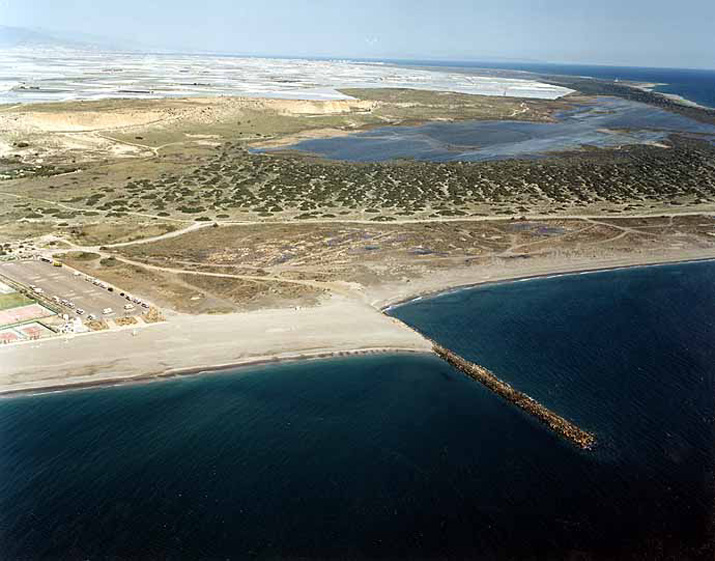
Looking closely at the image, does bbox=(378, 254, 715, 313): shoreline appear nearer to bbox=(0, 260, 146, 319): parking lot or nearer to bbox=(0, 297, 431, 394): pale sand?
bbox=(0, 297, 431, 394): pale sand

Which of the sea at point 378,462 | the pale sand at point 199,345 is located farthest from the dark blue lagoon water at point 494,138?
the sea at point 378,462

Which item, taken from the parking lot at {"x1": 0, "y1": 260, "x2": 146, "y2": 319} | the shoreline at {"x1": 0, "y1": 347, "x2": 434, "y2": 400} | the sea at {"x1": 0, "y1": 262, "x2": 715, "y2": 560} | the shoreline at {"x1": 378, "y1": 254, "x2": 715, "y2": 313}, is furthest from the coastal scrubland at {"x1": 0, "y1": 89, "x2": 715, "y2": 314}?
the sea at {"x1": 0, "y1": 262, "x2": 715, "y2": 560}

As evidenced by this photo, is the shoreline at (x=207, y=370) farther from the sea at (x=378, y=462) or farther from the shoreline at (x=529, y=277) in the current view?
the shoreline at (x=529, y=277)

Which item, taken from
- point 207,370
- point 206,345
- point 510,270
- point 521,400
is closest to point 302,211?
point 510,270

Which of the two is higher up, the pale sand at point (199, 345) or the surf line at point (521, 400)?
the surf line at point (521, 400)

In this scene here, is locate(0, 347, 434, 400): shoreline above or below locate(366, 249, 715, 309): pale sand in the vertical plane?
below

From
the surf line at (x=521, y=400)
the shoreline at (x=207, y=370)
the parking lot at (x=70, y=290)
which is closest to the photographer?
the surf line at (x=521, y=400)
